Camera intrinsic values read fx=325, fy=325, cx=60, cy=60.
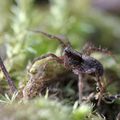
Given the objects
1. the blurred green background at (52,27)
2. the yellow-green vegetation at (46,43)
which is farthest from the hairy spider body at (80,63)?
the blurred green background at (52,27)

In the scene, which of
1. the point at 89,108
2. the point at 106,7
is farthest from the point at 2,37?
the point at 106,7

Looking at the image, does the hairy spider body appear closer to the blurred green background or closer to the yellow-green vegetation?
the yellow-green vegetation

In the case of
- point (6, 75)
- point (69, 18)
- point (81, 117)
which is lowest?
point (81, 117)

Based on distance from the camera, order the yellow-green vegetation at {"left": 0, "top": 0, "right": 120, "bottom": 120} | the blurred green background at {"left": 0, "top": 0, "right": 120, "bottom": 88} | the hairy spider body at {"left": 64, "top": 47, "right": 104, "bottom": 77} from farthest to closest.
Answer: the blurred green background at {"left": 0, "top": 0, "right": 120, "bottom": 88}, the hairy spider body at {"left": 64, "top": 47, "right": 104, "bottom": 77}, the yellow-green vegetation at {"left": 0, "top": 0, "right": 120, "bottom": 120}

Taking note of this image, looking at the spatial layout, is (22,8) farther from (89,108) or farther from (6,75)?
(89,108)

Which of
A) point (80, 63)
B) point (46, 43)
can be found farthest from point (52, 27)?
point (80, 63)

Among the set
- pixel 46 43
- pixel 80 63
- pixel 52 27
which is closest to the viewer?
pixel 80 63

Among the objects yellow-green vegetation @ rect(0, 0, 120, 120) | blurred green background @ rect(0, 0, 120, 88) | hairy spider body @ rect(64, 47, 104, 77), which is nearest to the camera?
yellow-green vegetation @ rect(0, 0, 120, 120)

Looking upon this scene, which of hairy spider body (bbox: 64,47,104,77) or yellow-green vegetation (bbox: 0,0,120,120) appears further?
hairy spider body (bbox: 64,47,104,77)

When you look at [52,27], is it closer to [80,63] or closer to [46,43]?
[46,43]

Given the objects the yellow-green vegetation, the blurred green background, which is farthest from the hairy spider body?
the blurred green background

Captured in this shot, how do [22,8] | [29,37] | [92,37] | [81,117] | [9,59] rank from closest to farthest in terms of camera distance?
[81,117], [9,59], [29,37], [22,8], [92,37]
